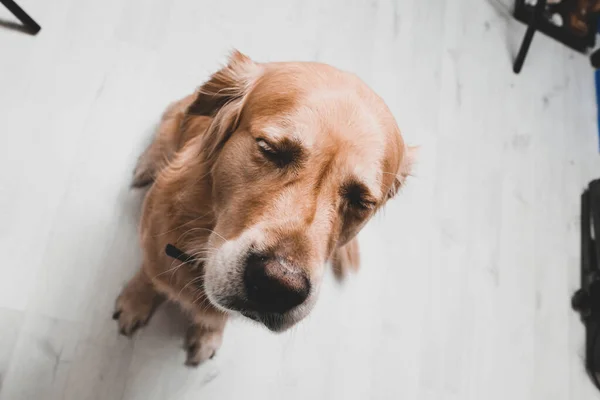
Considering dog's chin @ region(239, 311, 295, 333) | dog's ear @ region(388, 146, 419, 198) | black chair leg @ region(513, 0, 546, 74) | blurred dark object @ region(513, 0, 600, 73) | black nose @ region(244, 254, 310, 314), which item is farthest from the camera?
blurred dark object @ region(513, 0, 600, 73)

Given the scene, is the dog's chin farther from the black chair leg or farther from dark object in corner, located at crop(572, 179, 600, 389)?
the black chair leg

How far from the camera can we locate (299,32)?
93.4 inches

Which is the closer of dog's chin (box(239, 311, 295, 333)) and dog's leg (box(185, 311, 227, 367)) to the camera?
dog's chin (box(239, 311, 295, 333))

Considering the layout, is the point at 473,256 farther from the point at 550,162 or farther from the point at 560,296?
the point at 550,162

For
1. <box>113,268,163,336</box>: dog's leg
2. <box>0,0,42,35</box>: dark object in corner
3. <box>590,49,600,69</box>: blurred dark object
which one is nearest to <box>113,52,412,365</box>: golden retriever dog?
<box>113,268,163,336</box>: dog's leg

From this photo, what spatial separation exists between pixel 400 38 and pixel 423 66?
20 cm

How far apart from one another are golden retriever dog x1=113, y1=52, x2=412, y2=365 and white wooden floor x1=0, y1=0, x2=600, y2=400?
0.48 m

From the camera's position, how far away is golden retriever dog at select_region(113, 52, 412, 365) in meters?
1.09

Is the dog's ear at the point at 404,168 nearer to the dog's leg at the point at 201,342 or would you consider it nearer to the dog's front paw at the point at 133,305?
the dog's leg at the point at 201,342

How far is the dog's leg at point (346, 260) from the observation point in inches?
73.9

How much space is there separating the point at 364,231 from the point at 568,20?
2.12 metres

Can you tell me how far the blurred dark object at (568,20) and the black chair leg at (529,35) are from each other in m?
0.24

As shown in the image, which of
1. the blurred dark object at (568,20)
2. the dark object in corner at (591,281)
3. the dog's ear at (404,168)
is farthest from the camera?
the blurred dark object at (568,20)

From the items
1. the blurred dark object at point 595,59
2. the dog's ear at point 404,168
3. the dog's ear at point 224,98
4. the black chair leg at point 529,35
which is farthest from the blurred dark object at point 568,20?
the dog's ear at point 224,98
